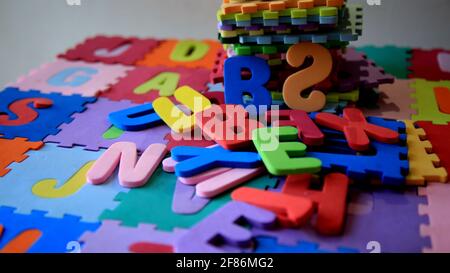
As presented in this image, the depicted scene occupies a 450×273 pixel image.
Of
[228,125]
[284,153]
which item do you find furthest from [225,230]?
[228,125]

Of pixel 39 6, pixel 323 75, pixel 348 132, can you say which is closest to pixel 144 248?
pixel 348 132

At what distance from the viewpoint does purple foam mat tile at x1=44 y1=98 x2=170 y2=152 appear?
1.11m

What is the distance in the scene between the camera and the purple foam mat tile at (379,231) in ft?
2.56

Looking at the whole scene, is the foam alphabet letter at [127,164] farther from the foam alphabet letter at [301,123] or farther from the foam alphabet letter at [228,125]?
the foam alphabet letter at [301,123]

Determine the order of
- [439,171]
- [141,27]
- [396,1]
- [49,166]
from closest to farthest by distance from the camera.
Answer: [439,171], [49,166], [396,1], [141,27]

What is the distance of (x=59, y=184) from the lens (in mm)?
977

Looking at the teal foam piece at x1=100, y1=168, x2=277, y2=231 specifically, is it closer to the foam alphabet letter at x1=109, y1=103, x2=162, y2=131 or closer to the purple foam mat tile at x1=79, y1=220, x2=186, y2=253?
the purple foam mat tile at x1=79, y1=220, x2=186, y2=253

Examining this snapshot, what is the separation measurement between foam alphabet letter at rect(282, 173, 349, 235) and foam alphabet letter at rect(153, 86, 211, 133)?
1.03 feet

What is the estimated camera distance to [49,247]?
81 centimetres

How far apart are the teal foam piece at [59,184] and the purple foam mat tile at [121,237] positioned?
0.16 ft

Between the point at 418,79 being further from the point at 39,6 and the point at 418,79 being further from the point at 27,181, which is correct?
the point at 39,6

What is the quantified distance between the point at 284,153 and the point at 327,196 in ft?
0.42

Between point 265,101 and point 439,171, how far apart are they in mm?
426

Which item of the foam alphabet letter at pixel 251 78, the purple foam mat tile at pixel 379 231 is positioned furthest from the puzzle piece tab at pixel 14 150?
the purple foam mat tile at pixel 379 231
